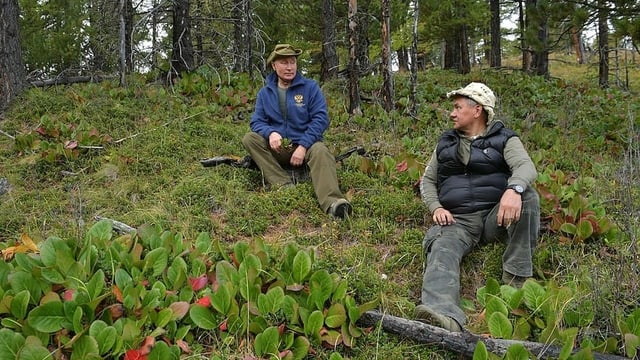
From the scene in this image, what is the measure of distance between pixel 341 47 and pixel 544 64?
790cm

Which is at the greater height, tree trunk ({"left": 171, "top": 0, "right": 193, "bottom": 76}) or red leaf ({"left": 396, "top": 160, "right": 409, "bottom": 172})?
tree trunk ({"left": 171, "top": 0, "right": 193, "bottom": 76})

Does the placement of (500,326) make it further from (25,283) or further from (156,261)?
(25,283)

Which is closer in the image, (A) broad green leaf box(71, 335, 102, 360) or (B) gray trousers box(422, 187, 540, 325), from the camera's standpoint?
(A) broad green leaf box(71, 335, 102, 360)

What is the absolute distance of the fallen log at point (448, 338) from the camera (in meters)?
2.56

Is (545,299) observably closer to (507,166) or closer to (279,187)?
(507,166)

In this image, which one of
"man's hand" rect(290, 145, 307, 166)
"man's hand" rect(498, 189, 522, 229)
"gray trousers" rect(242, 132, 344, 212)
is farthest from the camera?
"man's hand" rect(290, 145, 307, 166)

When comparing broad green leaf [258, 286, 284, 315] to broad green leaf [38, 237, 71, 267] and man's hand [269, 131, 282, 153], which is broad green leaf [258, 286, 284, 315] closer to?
broad green leaf [38, 237, 71, 267]

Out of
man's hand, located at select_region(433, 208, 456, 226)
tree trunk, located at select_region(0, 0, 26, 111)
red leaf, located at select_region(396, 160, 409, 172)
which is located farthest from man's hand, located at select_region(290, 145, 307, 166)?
tree trunk, located at select_region(0, 0, 26, 111)

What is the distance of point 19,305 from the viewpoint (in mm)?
2611

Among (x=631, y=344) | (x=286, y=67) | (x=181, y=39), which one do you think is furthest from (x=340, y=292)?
(x=181, y=39)

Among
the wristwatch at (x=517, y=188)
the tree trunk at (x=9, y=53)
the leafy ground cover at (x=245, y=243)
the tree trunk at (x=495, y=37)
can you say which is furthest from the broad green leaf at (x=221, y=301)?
the tree trunk at (x=495, y=37)

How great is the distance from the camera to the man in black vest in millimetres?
3463

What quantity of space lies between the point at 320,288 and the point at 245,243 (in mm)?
742

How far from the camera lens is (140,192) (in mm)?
5348
